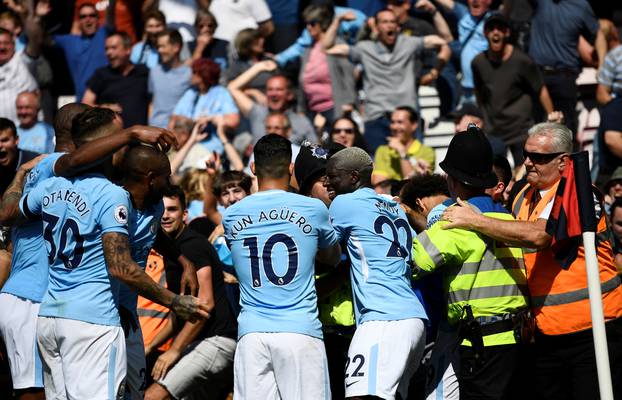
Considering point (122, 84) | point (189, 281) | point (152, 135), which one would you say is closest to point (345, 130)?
point (122, 84)

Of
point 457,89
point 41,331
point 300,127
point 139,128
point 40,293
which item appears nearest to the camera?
point 139,128

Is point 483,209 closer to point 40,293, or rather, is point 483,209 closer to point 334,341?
point 334,341

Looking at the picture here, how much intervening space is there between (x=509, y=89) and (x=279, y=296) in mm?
6908

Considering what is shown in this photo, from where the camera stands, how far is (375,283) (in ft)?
24.4

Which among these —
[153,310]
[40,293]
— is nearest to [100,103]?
[153,310]

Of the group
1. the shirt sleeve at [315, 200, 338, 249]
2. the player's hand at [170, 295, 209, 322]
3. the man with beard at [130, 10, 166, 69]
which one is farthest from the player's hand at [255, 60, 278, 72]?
the player's hand at [170, 295, 209, 322]

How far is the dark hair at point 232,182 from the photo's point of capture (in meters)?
10.2

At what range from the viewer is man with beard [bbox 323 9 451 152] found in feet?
46.3

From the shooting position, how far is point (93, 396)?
23.8ft

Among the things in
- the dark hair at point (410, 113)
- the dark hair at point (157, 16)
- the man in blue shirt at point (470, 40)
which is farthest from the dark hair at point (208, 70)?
the man in blue shirt at point (470, 40)

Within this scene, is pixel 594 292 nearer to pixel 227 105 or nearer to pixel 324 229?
pixel 324 229

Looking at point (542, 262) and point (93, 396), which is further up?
point (542, 262)

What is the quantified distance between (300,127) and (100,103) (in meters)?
2.66

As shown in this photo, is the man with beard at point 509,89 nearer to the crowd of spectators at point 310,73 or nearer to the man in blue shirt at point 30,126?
the crowd of spectators at point 310,73
